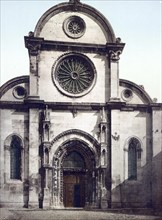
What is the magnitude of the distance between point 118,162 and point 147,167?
2.25 metres

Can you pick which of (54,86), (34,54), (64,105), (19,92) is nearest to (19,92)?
(19,92)

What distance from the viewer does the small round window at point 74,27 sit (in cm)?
2751

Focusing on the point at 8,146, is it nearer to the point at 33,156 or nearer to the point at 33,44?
the point at 33,156

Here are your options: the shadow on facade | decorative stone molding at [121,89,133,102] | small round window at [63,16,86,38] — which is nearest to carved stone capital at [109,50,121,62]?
decorative stone molding at [121,89,133,102]

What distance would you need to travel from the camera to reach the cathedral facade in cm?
2567

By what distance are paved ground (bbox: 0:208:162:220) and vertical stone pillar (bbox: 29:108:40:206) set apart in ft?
4.33

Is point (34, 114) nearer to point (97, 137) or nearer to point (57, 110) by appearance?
point (57, 110)

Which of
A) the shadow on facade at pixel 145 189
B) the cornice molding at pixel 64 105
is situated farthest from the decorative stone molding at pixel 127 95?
the shadow on facade at pixel 145 189

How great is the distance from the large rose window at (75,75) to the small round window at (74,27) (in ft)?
5.20

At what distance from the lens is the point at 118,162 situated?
86.0 feet

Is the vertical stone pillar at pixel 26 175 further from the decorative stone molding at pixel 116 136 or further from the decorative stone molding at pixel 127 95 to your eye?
the decorative stone molding at pixel 127 95

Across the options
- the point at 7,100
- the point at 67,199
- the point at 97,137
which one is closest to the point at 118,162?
the point at 97,137

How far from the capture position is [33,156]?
1003 inches

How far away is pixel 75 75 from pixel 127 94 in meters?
3.87
